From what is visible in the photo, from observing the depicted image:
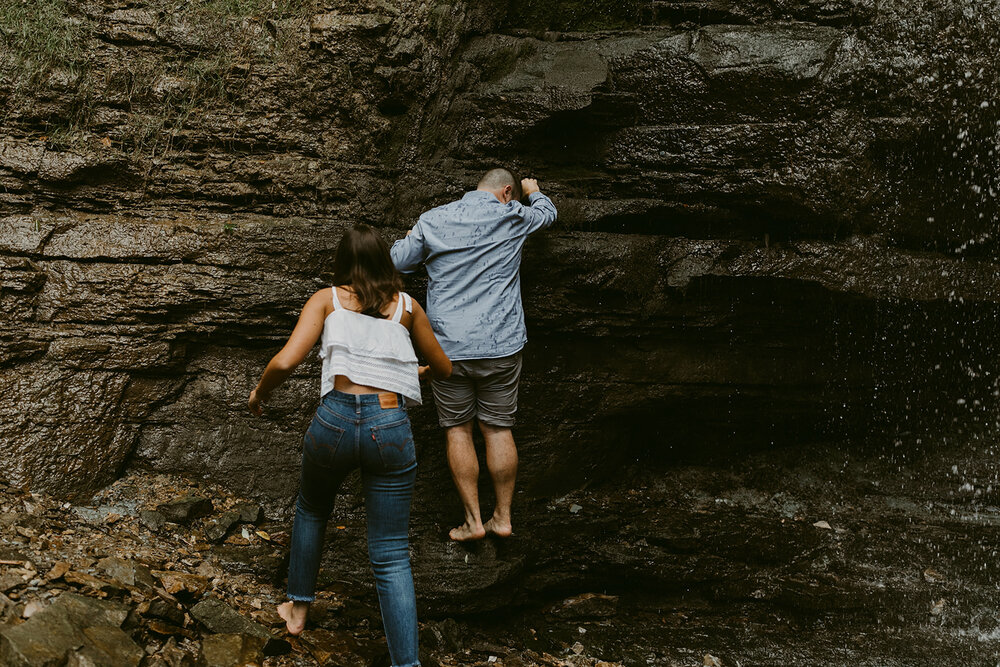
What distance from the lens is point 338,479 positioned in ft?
12.0

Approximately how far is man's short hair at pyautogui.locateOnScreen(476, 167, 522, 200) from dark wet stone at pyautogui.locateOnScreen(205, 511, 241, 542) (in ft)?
8.62

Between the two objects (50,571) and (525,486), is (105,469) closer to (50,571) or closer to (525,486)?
(50,571)

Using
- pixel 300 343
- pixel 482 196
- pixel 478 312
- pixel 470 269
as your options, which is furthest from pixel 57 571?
pixel 482 196

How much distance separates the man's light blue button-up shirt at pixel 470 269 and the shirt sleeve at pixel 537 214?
54 mm

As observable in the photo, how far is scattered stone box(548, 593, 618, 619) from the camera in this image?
5336mm

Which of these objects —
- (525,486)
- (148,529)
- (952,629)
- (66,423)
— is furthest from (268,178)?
(952,629)

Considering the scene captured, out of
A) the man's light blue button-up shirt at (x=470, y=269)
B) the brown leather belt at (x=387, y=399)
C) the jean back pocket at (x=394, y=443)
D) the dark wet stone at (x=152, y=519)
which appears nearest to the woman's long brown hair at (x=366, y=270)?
the brown leather belt at (x=387, y=399)

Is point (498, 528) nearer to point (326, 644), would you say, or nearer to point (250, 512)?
point (326, 644)

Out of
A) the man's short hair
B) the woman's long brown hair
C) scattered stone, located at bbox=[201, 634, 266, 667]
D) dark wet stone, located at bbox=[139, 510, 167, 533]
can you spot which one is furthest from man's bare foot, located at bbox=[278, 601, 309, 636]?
the man's short hair

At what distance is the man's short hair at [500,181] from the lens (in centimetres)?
493

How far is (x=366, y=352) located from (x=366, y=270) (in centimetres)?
40

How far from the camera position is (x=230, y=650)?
3764mm

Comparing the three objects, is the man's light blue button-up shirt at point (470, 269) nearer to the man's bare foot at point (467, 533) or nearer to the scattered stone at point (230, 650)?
the man's bare foot at point (467, 533)

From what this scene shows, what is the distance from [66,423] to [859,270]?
5475 mm
